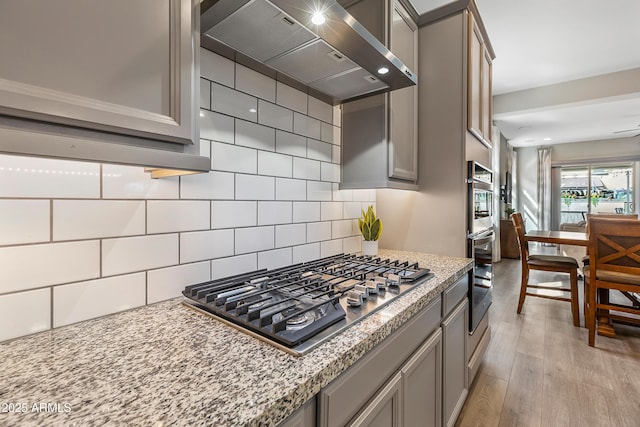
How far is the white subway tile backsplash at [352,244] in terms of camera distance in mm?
1833

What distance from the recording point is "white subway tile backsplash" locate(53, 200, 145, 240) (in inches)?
30.9

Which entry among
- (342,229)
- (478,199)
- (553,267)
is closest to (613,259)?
(553,267)

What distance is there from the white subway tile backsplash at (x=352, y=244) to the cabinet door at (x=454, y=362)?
673 millimetres

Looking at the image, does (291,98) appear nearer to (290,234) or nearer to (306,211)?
(306,211)


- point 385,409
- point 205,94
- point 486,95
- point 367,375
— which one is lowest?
point 385,409

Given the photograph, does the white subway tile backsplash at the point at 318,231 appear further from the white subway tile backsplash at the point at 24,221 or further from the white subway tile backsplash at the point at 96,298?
the white subway tile backsplash at the point at 24,221

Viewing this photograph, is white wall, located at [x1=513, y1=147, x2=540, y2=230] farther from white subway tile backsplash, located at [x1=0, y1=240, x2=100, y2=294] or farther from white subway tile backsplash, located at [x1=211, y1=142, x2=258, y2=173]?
white subway tile backsplash, located at [x1=0, y1=240, x2=100, y2=294]

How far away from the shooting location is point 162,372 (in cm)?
58

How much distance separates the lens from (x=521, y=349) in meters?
2.44

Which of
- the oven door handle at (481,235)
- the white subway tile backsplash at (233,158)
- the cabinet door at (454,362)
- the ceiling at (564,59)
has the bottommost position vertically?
the cabinet door at (454,362)

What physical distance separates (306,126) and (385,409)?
1.24m

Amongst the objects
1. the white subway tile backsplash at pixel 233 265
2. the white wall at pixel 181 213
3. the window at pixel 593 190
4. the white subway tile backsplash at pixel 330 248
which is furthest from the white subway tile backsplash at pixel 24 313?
the window at pixel 593 190

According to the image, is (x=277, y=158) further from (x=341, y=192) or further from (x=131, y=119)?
(x=131, y=119)

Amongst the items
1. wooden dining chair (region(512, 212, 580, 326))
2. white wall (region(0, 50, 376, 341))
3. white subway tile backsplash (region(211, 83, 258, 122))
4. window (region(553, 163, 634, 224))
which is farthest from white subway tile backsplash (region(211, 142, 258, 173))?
window (region(553, 163, 634, 224))
